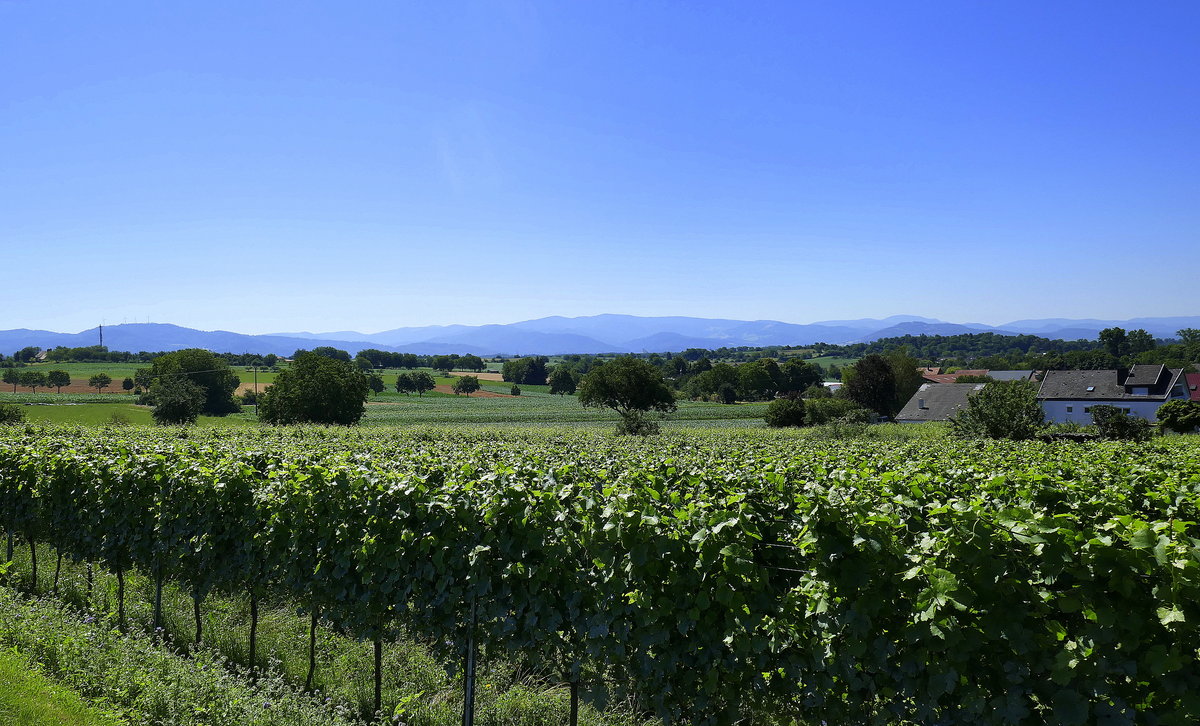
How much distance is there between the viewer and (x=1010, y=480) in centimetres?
635

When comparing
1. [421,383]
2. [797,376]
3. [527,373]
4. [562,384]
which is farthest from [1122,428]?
[527,373]

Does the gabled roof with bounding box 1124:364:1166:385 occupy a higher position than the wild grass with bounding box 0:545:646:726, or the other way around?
the gabled roof with bounding box 1124:364:1166:385

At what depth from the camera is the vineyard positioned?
127 inches

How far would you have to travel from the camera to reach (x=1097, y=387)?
6322 centimetres

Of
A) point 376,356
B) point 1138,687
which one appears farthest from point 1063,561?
point 376,356

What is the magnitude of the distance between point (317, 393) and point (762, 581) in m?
54.4

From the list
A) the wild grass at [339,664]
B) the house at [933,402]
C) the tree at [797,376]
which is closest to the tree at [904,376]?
the house at [933,402]

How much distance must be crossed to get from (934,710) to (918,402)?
3062 inches

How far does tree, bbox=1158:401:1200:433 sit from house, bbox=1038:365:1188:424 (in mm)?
18889

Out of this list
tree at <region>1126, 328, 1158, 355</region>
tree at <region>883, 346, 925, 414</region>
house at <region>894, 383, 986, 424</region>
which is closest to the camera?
house at <region>894, 383, 986, 424</region>

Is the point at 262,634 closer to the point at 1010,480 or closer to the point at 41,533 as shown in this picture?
the point at 41,533

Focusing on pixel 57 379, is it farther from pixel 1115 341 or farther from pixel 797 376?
pixel 1115 341

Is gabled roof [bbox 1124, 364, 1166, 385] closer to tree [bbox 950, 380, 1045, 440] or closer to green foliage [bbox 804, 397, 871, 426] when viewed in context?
green foliage [bbox 804, 397, 871, 426]

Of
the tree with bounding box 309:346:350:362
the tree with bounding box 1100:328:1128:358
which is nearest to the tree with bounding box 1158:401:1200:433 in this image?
the tree with bounding box 309:346:350:362
